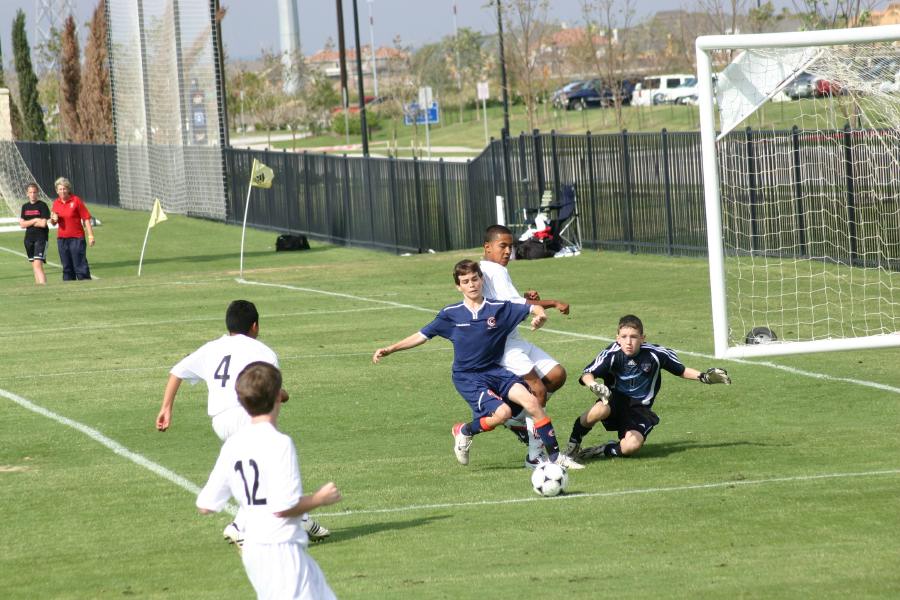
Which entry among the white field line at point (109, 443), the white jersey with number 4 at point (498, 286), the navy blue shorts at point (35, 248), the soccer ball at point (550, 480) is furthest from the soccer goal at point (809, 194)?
the navy blue shorts at point (35, 248)

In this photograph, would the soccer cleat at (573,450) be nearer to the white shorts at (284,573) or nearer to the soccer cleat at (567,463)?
the soccer cleat at (567,463)

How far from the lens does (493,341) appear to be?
35.2 feet

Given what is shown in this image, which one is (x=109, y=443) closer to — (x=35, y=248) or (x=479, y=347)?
(x=479, y=347)

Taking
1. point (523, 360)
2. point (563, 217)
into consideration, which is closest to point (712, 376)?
point (523, 360)

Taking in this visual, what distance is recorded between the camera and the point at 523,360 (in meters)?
10.8

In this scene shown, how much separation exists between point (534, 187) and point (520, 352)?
21197mm

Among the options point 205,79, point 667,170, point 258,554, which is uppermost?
point 205,79

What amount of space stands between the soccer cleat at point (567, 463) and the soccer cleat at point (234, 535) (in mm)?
2484

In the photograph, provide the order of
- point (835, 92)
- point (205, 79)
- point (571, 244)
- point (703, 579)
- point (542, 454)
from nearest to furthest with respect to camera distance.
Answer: point (703, 579), point (542, 454), point (835, 92), point (571, 244), point (205, 79)

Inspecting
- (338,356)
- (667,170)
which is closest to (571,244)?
(667,170)

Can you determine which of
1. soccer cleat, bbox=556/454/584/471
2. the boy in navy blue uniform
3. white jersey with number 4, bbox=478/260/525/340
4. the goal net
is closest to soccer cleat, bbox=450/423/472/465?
soccer cleat, bbox=556/454/584/471

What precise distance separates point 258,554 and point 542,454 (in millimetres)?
5071

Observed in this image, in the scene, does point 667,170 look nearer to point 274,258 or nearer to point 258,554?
point 274,258

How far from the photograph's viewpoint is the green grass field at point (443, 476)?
7895 mm
